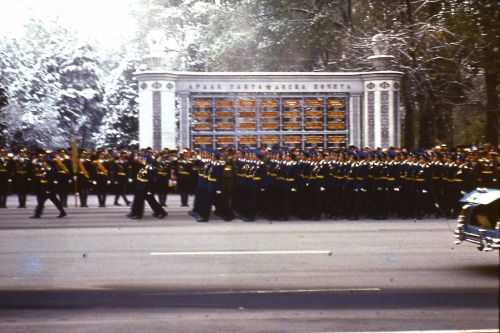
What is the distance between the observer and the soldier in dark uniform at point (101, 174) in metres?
25.0

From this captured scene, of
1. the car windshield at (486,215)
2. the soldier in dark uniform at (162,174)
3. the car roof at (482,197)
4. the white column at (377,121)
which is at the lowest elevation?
the car windshield at (486,215)

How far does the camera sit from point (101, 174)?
82.5 feet

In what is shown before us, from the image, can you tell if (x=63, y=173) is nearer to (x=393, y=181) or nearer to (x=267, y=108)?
(x=267, y=108)

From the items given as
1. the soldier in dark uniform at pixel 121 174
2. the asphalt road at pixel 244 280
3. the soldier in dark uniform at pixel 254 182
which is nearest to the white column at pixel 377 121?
the soldier in dark uniform at pixel 121 174

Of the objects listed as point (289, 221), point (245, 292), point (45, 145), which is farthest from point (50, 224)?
point (45, 145)

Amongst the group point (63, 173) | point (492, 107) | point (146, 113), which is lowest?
point (63, 173)

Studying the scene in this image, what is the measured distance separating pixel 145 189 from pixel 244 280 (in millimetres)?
8980

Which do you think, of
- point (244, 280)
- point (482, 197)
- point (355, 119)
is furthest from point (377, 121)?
point (244, 280)

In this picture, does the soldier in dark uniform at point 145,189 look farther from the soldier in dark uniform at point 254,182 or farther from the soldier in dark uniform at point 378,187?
the soldier in dark uniform at point 378,187

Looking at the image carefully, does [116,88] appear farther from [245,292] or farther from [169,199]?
[245,292]

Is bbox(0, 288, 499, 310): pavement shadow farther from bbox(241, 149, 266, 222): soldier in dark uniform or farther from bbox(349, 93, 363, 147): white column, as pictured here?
bbox(349, 93, 363, 147): white column

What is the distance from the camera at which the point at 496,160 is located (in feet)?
69.3

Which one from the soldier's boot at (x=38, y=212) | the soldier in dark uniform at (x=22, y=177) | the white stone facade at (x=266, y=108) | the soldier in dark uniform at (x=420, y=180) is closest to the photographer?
the soldier in dark uniform at (x=420, y=180)

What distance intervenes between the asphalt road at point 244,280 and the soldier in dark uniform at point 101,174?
7.38m
